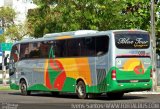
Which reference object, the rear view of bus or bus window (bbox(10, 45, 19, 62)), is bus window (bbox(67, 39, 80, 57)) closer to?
the rear view of bus

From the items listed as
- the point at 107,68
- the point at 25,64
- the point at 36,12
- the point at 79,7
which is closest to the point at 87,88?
the point at 107,68

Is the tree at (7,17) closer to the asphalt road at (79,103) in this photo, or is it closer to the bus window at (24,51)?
the bus window at (24,51)

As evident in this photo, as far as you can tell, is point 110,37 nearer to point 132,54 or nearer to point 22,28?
point 132,54

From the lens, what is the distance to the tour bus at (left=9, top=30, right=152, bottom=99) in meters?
24.8

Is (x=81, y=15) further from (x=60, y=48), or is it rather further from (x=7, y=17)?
(x=7, y=17)

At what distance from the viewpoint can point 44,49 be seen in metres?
29.2

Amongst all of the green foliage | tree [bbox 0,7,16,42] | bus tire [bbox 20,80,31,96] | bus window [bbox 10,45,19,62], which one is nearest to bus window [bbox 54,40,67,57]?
bus tire [bbox 20,80,31,96]

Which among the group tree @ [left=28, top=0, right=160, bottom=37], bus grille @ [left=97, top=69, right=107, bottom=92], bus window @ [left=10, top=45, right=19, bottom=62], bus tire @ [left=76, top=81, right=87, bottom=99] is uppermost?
tree @ [left=28, top=0, right=160, bottom=37]

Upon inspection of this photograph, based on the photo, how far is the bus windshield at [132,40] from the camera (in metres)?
24.8

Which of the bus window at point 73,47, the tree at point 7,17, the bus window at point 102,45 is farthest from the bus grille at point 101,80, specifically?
the tree at point 7,17

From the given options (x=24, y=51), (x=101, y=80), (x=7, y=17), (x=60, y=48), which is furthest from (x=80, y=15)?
(x=7, y=17)

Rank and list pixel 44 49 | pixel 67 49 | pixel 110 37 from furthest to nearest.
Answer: pixel 44 49
pixel 67 49
pixel 110 37

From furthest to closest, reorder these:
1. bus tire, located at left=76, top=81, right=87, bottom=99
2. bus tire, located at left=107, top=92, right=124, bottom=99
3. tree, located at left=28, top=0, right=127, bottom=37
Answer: tree, located at left=28, top=0, right=127, bottom=37 < bus tire, located at left=107, top=92, right=124, bottom=99 < bus tire, located at left=76, top=81, right=87, bottom=99

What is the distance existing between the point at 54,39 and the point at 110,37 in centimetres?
459
